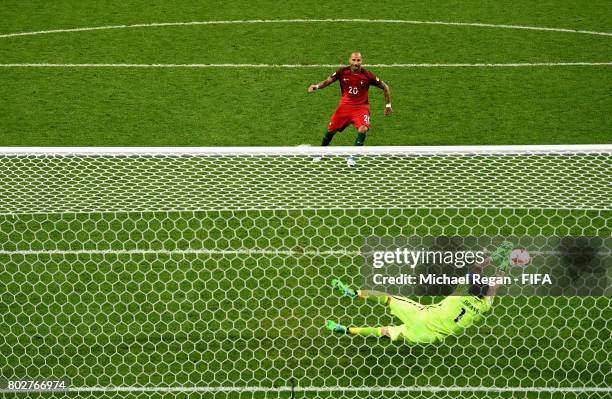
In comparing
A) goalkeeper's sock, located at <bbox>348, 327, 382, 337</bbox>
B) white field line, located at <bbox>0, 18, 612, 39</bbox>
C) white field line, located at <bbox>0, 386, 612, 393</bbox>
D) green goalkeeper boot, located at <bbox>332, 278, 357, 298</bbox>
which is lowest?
white field line, located at <bbox>0, 18, 612, 39</bbox>

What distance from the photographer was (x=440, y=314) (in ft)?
25.6

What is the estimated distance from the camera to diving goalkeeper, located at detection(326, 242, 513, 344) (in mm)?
7734

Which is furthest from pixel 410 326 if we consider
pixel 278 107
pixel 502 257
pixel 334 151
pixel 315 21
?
pixel 315 21

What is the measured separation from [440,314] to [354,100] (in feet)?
15.2

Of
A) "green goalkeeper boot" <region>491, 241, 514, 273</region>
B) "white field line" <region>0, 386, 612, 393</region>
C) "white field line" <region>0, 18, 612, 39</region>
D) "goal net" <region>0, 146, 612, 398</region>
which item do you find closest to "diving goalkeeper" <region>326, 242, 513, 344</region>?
"green goalkeeper boot" <region>491, 241, 514, 273</region>

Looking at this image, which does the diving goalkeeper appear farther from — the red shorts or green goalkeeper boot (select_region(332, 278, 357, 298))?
the red shorts

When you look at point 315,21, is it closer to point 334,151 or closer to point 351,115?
point 351,115

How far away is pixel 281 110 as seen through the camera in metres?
13.6

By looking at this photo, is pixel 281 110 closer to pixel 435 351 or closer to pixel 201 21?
pixel 201 21

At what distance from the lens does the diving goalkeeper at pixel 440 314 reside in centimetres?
773

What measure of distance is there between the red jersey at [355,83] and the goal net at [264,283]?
5.17 ft

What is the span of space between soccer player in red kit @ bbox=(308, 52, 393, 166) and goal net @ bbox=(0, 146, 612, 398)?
4.51 feet

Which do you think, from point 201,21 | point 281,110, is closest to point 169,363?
point 281,110

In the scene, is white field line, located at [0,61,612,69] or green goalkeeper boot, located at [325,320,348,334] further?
white field line, located at [0,61,612,69]
